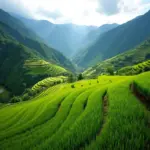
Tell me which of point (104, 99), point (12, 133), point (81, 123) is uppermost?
point (104, 99)

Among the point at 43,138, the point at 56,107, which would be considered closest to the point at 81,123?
the point at 43,138

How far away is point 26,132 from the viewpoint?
28.6m

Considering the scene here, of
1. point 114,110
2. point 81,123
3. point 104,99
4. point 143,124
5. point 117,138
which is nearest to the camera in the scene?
point 117,138

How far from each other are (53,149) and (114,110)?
9274 millimetres

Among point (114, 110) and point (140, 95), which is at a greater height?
point (140, 95)

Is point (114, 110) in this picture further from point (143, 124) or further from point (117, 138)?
point (117, 138)

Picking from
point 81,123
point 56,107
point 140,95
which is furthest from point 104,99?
point 81,123

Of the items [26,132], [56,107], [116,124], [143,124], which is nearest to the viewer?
[143,124]

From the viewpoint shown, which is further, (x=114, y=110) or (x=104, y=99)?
(x=104, y=99)

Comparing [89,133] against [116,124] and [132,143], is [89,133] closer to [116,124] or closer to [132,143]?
[116,124]

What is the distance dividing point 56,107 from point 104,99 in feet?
32.2

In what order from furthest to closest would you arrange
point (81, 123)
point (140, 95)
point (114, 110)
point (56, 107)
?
point (56, 107) < point (140, 95) < point (114, 110) < point (81, 123)

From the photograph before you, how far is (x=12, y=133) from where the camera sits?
29.7 metres

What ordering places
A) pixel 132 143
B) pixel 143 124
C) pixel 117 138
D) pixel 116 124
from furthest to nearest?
pixel 116 124, pixel 143 124, pixel 117 138, pixel 132 143
